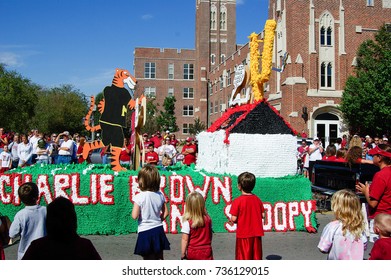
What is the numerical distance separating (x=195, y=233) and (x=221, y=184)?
3.80 m

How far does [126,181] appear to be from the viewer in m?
7.77

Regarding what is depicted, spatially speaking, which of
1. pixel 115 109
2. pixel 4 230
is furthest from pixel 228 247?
pixel 115 109

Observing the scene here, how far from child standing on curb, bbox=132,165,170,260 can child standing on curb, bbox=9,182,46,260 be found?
981 mm

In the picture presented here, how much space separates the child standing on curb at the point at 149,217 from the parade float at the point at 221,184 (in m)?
3.33

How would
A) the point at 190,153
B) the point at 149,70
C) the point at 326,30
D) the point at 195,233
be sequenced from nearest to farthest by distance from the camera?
the point at 195,233 → the point at 190,153 → the point at 326,30 → the point at 149,70

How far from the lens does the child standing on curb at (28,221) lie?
3.99m

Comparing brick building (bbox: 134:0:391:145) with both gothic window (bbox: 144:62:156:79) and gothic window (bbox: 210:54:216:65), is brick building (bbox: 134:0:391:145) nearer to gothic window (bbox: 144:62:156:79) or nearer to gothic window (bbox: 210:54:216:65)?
gothic window (bbox: 210:54:216:65)

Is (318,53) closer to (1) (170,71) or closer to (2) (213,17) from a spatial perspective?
(2) (213,17)

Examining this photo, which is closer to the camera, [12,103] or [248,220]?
[248,220]

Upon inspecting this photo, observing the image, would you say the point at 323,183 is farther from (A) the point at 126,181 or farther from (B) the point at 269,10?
(B) the point at 269,10

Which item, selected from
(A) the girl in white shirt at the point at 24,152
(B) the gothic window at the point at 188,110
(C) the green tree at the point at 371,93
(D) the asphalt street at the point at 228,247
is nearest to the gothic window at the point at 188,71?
(B) the gothic window at the point at 188,110

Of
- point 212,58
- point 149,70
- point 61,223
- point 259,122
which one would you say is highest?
point 212,58

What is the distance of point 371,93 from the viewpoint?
22.3 metres

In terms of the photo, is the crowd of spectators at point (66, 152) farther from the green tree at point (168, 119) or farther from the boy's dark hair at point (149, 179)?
the green tree at point (168, 119)
